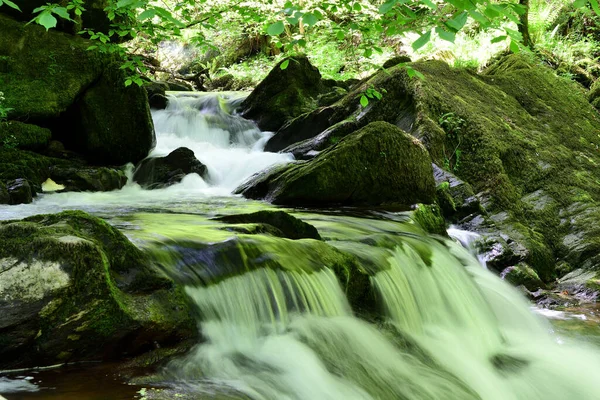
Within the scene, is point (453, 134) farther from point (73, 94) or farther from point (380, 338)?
point (73, 94)

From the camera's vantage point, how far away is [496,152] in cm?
859

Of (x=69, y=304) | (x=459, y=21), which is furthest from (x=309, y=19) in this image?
(x=69, y=304)

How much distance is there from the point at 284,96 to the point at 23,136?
6.66 meters

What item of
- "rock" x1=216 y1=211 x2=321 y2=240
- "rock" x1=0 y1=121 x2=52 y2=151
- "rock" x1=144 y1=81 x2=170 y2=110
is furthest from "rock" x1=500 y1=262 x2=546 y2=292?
"rock" x1=144 y1=81 x2=170 y2=110

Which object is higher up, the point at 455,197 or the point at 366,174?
the point at 366,174

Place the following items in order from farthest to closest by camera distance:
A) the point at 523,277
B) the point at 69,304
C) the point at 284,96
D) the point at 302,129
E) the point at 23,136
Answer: the point at 284,96 < the point at 302,129 < the point at 23,136 < the point at 523,277 < the point at 69,304

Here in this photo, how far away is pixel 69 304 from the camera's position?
2.52m

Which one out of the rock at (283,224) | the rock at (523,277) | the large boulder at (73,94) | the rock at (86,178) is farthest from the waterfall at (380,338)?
the large boulder at (73,94)

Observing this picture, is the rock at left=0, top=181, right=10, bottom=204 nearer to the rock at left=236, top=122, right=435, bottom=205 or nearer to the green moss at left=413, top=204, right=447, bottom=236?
the rock at left=236, top=122, right=435, bottom=205

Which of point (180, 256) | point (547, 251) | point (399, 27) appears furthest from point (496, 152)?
point (180, 256)

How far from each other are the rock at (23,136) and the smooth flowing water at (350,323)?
7.86ft

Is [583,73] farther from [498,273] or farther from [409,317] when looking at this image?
[409,317]

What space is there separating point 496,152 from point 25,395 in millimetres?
8022

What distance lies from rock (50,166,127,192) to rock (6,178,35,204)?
833mm
